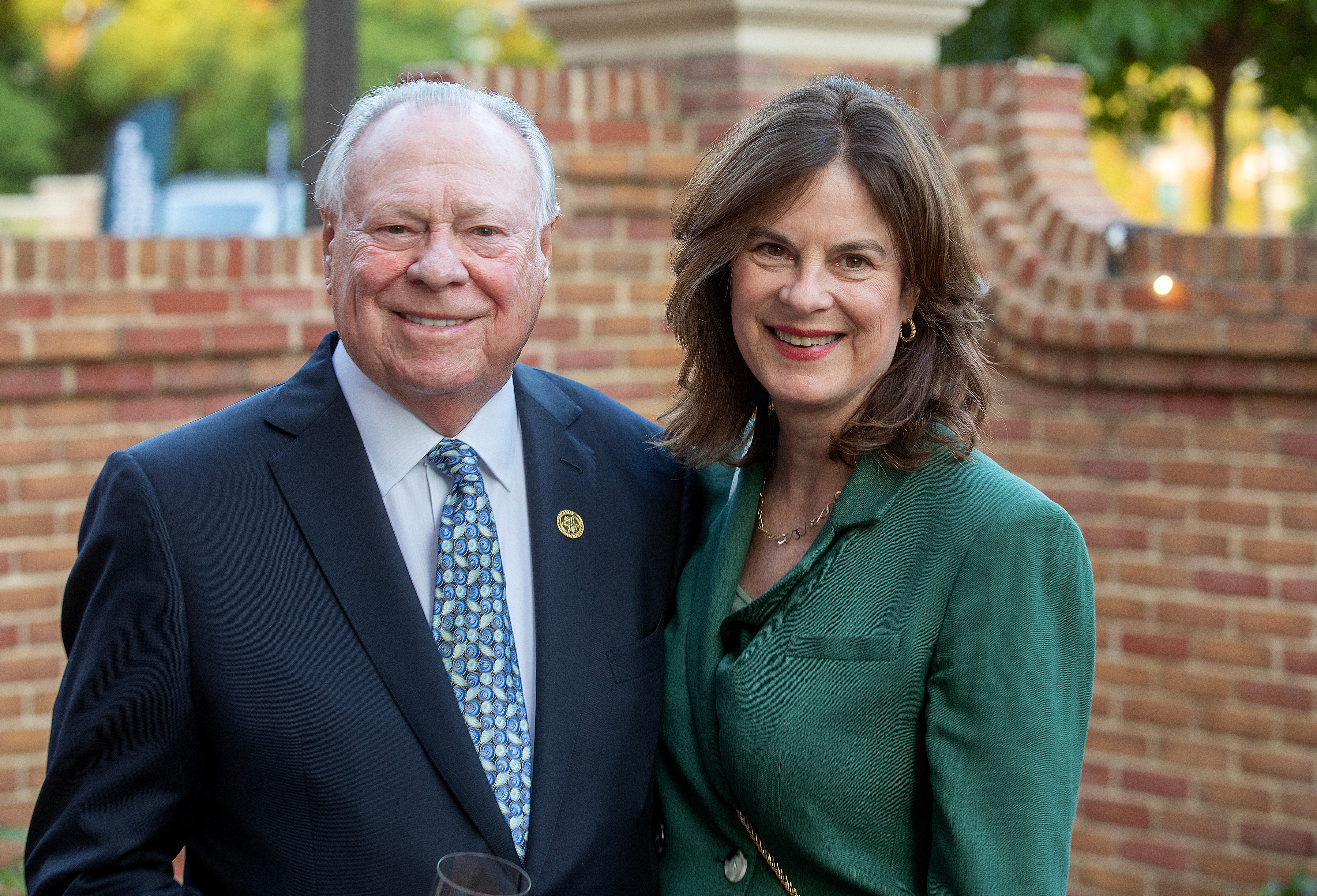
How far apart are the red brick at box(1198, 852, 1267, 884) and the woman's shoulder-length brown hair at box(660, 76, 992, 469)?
111 inches

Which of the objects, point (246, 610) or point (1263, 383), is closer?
point (246, 610)

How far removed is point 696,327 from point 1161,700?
113 inches

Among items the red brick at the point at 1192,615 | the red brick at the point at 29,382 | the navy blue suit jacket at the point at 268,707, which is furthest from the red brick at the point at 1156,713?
the red brick at the point at 29,382

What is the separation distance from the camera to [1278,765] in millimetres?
4348

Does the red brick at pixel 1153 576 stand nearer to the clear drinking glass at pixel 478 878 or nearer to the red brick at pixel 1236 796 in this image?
the red brick at pixel 1236 796

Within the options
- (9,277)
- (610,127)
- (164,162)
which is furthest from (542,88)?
(164,162)

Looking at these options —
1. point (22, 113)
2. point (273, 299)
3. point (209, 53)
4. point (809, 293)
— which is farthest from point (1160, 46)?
point (22, 113)

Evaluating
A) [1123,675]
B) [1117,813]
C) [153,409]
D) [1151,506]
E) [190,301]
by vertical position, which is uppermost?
[190,301]

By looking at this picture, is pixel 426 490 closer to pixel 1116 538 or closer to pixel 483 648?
pixel 483 648

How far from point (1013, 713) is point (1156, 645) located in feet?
9.51

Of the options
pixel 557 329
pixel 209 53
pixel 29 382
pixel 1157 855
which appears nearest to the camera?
pixel 29 382

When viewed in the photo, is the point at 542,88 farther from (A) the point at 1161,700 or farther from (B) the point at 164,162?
(B) the point at 164,162

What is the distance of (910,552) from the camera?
2137mm

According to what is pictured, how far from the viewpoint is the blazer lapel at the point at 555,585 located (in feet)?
6.88
